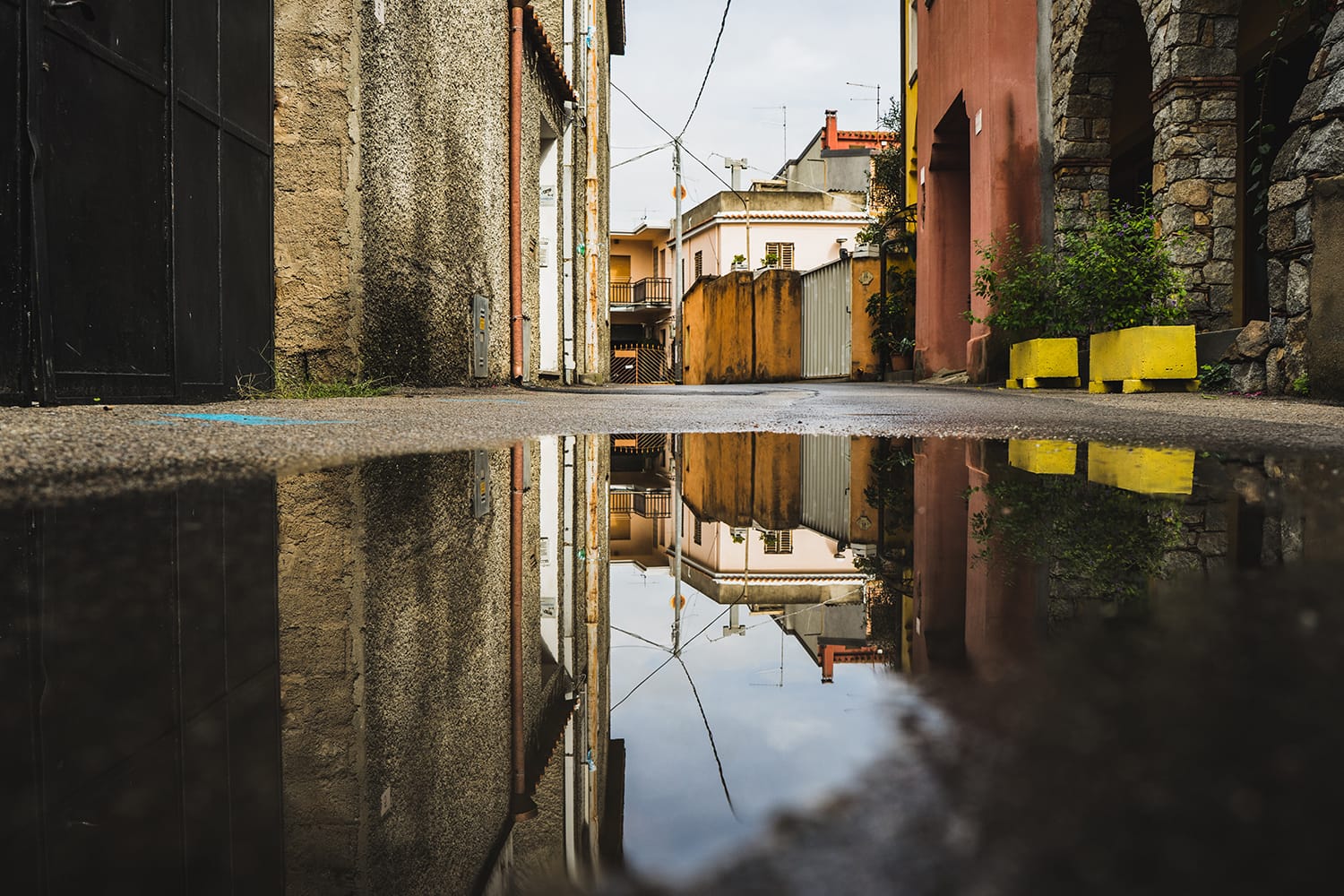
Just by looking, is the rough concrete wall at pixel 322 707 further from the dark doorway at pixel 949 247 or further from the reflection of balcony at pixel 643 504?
the dark doorway at pixel 949 247

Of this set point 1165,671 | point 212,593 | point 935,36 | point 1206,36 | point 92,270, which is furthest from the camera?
point 935,36

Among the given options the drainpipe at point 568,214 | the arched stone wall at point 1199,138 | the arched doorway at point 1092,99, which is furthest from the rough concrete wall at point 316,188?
the arched doorway at point 1092,99

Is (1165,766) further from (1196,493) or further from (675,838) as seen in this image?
(1196,493)

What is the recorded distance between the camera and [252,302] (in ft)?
15.2

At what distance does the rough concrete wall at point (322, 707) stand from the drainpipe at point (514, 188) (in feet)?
21.7

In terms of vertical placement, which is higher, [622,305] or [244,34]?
[622,305]

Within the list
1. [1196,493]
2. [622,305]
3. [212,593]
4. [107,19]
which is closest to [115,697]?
[212,593]

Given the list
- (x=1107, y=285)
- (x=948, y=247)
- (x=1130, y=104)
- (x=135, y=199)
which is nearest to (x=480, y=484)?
(x=135, y=199)

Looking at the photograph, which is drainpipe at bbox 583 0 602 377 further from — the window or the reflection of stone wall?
the window

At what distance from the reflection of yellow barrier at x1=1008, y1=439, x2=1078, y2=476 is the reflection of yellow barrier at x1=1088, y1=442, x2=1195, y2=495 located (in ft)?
0.14

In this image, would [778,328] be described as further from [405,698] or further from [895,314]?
[405,698]

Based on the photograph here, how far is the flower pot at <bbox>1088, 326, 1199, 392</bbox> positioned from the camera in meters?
6.35

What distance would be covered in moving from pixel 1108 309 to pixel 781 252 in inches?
960

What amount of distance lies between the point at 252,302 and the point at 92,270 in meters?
1.22
